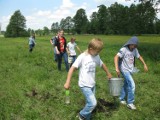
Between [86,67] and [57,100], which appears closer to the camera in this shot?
[86,67]

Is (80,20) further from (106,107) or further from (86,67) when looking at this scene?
(86,67)

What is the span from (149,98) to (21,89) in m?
3.97

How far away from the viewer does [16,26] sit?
13675 centimetres

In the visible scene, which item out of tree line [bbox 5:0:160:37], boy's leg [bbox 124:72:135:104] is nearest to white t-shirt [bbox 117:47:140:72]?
boy's leg [bbox 124:72:135:104]

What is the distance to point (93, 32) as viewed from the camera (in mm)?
129875

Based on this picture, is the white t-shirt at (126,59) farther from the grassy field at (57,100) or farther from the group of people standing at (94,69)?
the grassy field at (57,100)

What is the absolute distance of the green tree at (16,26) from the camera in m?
135

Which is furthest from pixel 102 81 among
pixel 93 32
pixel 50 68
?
pixel 93 32

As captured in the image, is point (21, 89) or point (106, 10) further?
point (106, 10)

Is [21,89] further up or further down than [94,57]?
further down

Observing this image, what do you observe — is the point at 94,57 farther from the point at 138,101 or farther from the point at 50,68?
the point at 50,68

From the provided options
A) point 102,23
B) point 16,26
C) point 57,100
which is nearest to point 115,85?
point 57,100

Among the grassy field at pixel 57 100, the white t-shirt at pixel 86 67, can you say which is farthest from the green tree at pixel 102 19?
the white t-shirt at pixel 86 67

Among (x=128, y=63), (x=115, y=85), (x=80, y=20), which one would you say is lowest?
(x=115, y=85)
